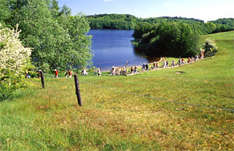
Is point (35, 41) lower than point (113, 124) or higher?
higher

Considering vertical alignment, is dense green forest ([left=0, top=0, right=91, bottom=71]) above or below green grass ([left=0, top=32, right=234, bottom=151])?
above

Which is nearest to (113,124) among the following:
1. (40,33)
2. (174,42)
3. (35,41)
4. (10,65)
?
(10,65)

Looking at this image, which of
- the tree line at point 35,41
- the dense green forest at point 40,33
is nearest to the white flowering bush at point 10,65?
the tree line at point 35,41

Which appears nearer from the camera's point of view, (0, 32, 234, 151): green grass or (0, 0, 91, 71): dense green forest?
(0, 32, 234, 151): green grass

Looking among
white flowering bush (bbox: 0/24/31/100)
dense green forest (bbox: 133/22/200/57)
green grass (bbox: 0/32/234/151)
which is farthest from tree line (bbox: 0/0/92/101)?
dense green forest (bbox: 133/22/200/57)

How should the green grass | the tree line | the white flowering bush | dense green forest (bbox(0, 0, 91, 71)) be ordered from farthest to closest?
dense green forest (bbox(0, 0, 91, 71)) → the tree line → the white flowering bush → the green grass

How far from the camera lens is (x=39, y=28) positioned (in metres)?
26.7

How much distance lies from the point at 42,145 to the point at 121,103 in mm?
7178

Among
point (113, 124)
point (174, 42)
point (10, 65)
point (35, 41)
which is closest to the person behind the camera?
point (113, 124)

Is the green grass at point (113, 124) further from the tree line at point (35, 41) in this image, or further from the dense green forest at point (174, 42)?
the dense green forest at point (174, 42)

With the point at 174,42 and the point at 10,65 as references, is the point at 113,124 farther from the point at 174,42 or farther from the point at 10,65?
the point at 174,42

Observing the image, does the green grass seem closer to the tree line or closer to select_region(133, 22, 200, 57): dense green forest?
the tree line

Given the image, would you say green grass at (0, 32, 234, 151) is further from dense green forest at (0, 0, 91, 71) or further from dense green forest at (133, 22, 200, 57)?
dense green forest at (133, 22, 200, 57)

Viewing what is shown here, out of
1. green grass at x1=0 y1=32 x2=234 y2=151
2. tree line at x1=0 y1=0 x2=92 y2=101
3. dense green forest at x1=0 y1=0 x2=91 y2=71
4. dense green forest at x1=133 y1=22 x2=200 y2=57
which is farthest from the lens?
dense green forest at x1=133 y1=22 x2=200 y2=57
